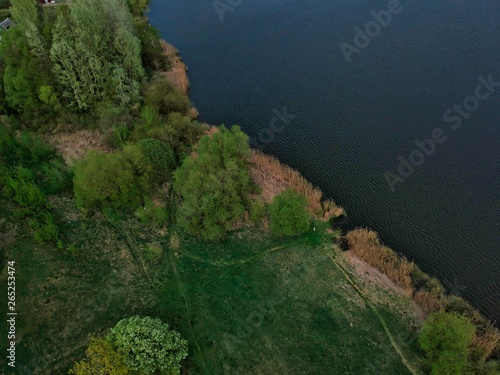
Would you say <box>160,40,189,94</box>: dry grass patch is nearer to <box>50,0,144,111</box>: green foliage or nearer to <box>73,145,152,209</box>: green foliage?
<box>50,0,144,111</box>: green foliage

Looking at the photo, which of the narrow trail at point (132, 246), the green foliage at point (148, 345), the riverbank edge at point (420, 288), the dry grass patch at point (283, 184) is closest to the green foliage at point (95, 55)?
the narrow trail at point (132, 246)

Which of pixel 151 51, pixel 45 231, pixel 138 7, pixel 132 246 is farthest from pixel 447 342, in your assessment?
pixel 138 7

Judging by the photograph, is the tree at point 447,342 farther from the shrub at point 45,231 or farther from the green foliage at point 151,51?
the green foliage at point 151,51

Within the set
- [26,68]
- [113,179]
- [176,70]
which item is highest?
[176,70]

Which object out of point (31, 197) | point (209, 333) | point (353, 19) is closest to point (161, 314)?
point (209, 333)

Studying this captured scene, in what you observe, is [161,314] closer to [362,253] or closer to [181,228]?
[181,228]

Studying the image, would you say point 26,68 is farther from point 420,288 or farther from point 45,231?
point 420,288
